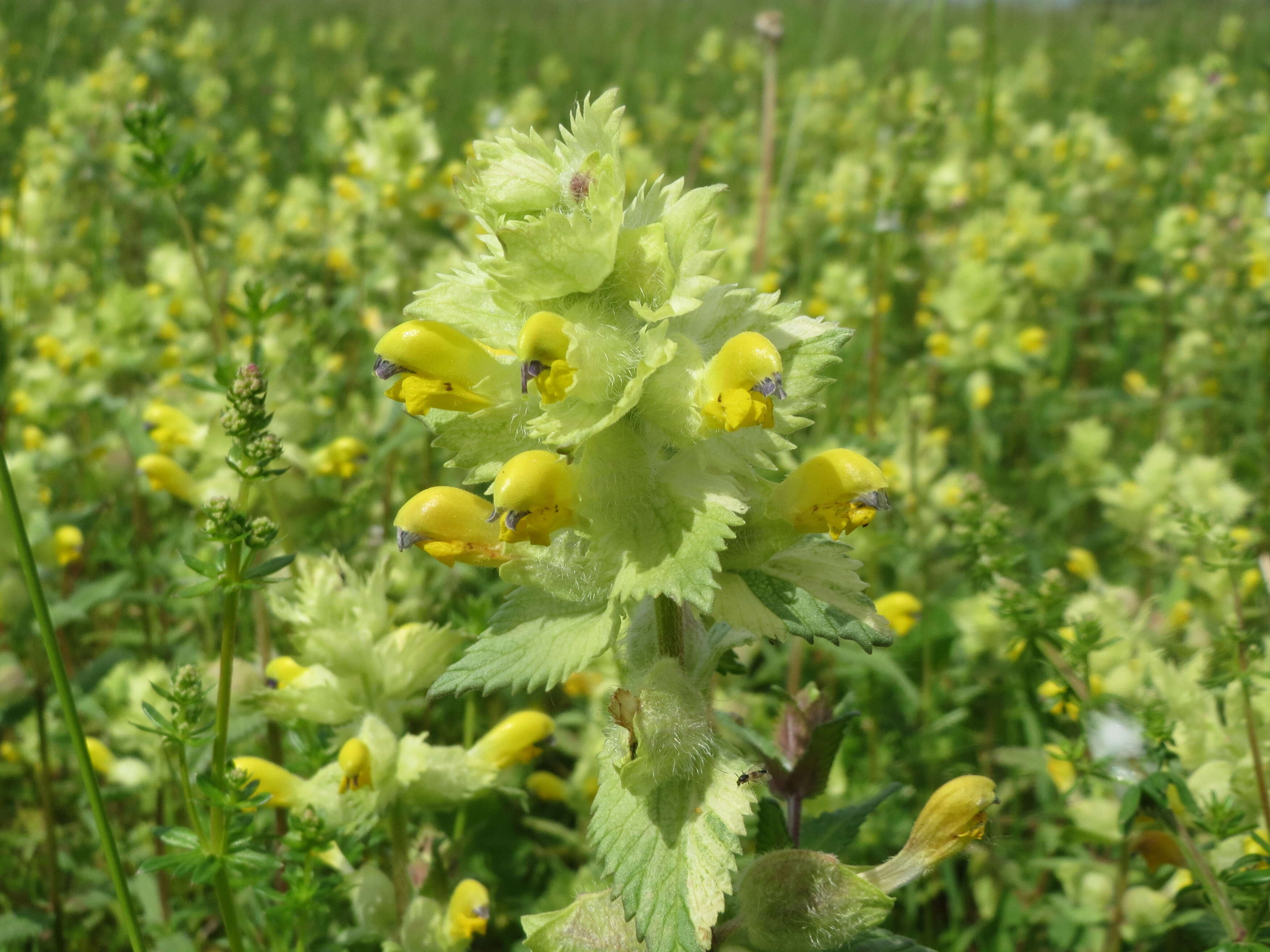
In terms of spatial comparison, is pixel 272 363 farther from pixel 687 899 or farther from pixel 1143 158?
pixel 1143 158

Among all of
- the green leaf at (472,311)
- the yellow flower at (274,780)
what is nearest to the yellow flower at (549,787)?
the yellow flower at (274,780)

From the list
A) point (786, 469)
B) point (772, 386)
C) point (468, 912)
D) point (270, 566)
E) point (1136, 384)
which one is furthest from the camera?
point (1136, 384)

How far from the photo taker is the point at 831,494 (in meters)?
0.92

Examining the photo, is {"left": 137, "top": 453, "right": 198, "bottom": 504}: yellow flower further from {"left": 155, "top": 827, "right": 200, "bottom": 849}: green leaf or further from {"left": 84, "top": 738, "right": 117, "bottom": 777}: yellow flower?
{"left": 155, "top": 827, "right": 200, "bottom": 849}: green leaf

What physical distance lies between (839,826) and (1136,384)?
3136 millimetres

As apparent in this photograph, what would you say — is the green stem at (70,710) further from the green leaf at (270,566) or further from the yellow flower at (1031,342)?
the yellow flower at (1031,342)

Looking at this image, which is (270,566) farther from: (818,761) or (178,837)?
(818,761)

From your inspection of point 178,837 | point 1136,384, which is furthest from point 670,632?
point 1136,384

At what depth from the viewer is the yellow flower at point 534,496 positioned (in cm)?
86

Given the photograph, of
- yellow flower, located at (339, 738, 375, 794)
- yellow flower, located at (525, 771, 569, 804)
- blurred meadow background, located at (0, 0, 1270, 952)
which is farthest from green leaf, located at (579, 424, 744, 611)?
yellow flower, located at (525, 771, 569, 804)

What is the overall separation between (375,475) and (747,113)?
14.1 feet

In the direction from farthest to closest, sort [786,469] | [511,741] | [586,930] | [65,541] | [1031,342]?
[1031,342], [786,469], [65,541], [511,741], [586,930]

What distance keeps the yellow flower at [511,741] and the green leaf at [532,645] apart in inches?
18.1

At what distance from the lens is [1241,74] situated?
7.75m
